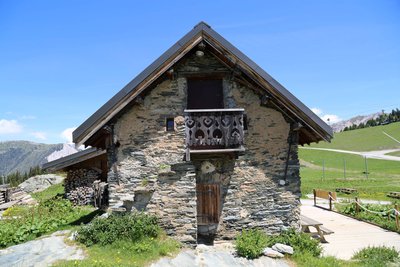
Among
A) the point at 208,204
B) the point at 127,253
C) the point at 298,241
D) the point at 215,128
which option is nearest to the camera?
the point at 127,253

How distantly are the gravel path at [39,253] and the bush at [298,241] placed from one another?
6.57 metres

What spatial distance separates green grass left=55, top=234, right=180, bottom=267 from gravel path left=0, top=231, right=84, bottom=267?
1.59ft

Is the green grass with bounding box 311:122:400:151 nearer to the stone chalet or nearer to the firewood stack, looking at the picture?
the firewood stack

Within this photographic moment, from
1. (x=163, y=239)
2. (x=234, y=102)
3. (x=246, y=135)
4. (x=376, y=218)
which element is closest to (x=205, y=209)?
(x=163, y=239)

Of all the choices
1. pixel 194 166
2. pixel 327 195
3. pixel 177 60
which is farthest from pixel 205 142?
pixel 327 195

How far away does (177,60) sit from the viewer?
11492 millimetres

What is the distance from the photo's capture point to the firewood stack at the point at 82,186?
20.7 m

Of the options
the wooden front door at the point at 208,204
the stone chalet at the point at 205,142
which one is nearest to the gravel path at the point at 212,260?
the stone chalet at the point at 205,142

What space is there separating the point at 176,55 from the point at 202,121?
259cm

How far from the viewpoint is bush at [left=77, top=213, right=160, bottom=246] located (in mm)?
10125

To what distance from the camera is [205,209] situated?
1194cm

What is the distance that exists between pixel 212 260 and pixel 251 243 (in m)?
1.49

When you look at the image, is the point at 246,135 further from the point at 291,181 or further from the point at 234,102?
the point at 291,181

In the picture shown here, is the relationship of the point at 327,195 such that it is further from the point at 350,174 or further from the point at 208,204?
the point at 350,174
